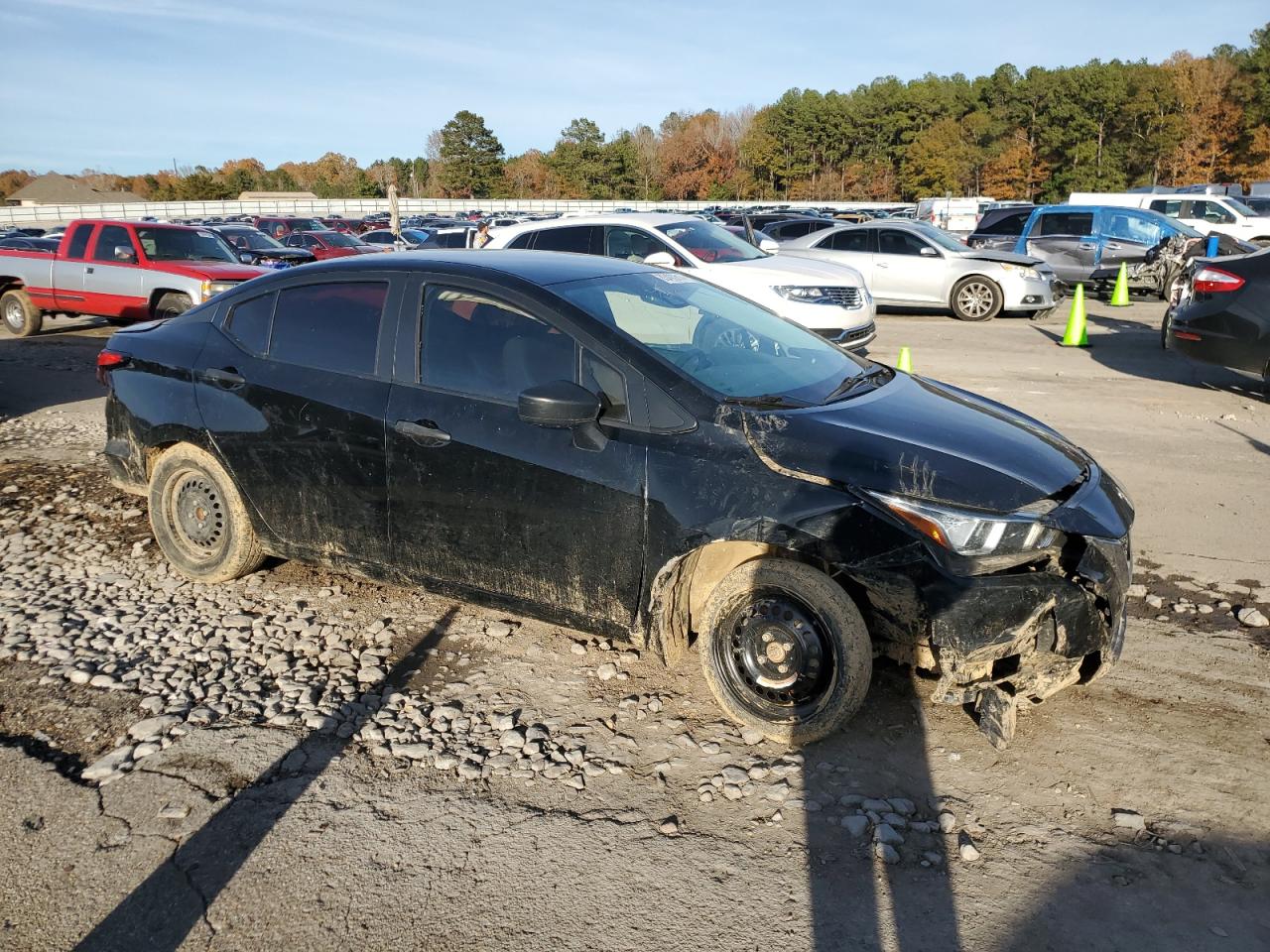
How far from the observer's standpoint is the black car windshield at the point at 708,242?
12.1 m

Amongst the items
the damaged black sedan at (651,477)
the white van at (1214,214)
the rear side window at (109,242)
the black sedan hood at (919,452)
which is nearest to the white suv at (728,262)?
the rear side window at (109,242)

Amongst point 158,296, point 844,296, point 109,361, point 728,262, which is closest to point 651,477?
point 109,361

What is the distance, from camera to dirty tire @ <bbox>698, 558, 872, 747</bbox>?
11.1 feet

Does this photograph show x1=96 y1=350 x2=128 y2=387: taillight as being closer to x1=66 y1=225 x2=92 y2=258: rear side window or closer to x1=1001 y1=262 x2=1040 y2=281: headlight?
x1=66 y1=225 x2=92 y2=258: rear side window

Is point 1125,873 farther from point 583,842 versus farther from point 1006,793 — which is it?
point 583,842

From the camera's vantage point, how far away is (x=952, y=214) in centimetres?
4328

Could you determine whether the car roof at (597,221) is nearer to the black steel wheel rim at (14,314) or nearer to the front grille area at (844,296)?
the front grille area at (844,296)

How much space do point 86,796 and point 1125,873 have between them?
3356 mm

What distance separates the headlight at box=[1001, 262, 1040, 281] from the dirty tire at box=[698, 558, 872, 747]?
45.6 ft

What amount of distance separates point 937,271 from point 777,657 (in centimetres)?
1406

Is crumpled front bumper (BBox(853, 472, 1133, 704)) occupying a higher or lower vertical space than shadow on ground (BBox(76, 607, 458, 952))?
higher

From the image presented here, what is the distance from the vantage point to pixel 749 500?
11.4 ft

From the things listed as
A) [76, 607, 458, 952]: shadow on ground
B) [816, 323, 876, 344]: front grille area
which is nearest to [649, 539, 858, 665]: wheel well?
[76, 607, 458, 952]: shadow on ground

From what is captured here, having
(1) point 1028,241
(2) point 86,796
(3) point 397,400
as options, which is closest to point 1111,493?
(3) point 397,400
